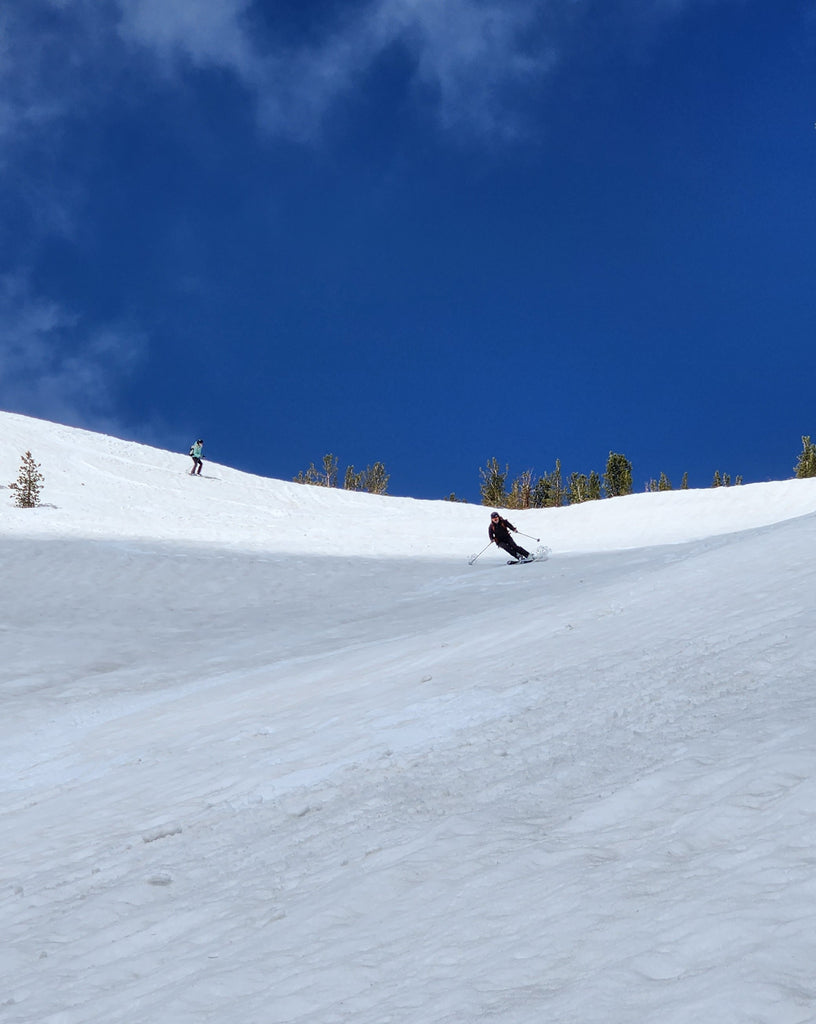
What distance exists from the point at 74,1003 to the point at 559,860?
1.94 m

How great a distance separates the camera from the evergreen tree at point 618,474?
59.4 meters

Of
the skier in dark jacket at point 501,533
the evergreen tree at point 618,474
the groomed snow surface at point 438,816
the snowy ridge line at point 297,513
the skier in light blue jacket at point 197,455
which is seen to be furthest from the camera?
the evergreen tree at point 618,474

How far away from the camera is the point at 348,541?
2523 cm

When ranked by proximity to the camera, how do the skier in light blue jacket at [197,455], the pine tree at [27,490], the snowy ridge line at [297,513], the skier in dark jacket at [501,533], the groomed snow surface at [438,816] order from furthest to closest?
the skier in light blue jacket at [197,455]
the pine tree at [27,490]
the snowy ridge line at [297,513]
the skier in dark jacket at [501,533]
the groomed snow surface at [438,816]

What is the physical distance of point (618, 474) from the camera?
5991 cm

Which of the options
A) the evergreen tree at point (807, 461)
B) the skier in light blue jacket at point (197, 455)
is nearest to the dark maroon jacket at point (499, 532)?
the skier in light blue jacket at point (197, 455)

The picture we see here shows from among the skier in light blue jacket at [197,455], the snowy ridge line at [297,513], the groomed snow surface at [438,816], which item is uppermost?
the skier in light blue jacket at [197,455]

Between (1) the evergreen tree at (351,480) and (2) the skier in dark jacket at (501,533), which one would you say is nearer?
(2) the skier in dark jacket at (501,533)

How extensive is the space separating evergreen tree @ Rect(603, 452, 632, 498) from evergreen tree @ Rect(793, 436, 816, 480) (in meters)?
11.1

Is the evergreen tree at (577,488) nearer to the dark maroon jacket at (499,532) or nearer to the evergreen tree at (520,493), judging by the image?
the evergreen tree at (520,493)

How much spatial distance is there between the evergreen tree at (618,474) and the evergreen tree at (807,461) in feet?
36.5

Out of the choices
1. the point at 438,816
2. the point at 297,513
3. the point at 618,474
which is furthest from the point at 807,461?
the point at 438,816

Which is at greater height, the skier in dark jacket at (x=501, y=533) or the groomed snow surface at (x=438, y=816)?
the skier in dark jacket at (x=501, y=533)

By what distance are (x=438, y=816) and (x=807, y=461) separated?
54014mm
